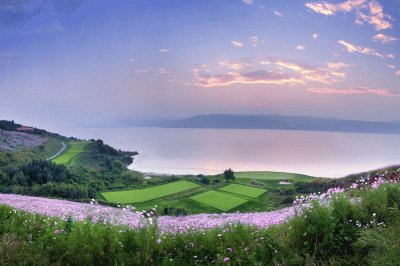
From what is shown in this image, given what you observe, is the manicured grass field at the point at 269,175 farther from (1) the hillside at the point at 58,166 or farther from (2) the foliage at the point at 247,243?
(2) the foliage at the point at 247,243

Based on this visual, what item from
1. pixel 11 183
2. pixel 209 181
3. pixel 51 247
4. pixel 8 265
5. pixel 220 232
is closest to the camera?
pixel 8 265

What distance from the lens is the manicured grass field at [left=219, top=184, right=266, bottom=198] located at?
27745mm

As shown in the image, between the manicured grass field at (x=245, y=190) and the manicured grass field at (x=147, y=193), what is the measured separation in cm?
362

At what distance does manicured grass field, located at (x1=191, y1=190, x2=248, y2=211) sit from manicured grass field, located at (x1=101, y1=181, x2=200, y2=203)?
3593 mm

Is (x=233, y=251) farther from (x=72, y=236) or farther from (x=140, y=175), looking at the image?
(x=140, y=175)

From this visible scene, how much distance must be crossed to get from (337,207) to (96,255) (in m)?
4.49

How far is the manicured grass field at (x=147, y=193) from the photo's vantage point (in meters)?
26.1

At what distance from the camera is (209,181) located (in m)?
34.1

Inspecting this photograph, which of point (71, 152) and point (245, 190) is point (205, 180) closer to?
point (245, 190)

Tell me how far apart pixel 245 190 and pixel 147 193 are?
8.58 metres

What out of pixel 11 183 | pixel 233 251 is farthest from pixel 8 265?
pixel 11 183

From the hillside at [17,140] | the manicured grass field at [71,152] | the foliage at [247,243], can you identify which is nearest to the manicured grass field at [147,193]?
the foliage at [247,243]

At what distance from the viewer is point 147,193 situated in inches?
1133

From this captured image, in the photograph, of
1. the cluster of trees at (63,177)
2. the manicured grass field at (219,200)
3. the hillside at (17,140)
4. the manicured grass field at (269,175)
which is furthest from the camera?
the hillside at (17,140)
